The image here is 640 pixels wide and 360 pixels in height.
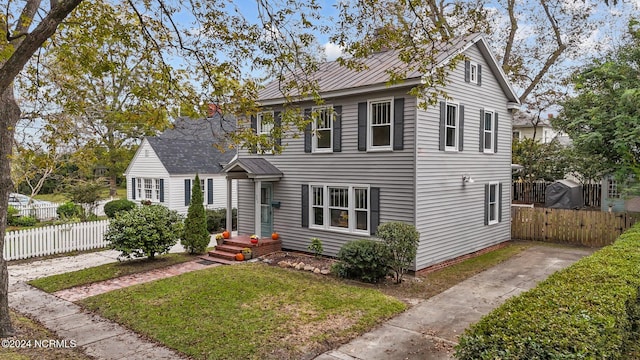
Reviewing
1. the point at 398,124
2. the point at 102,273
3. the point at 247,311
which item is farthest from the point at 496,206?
the point at 102,273

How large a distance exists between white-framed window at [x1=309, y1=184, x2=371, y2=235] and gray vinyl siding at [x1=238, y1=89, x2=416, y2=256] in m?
0.21

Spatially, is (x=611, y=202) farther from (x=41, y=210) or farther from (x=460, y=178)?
(x=41, y=210)

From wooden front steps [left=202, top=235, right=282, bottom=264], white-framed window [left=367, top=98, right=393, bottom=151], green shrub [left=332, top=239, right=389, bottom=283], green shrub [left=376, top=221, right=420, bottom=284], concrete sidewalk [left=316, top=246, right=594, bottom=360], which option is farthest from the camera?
wooden front steps [left=202, top=235, right=282, bottom=264]

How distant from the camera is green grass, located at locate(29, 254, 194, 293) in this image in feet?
34.1

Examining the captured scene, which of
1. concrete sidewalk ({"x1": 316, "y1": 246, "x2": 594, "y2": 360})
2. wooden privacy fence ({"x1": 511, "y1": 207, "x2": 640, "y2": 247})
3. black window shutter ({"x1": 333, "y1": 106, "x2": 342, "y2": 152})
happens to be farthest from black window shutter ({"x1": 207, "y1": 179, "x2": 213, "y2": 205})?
concrete sidewalk ({"x1": 316, "y1": 246, "x2": 594, "y2": 360})

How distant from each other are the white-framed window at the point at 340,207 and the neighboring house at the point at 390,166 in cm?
3

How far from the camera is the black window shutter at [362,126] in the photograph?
12.1 meters

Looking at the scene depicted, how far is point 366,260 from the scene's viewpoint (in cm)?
1026

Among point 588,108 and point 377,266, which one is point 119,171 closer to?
point 377,266

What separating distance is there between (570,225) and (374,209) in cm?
919

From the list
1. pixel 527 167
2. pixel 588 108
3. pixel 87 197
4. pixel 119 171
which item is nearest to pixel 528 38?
pixel 527 167

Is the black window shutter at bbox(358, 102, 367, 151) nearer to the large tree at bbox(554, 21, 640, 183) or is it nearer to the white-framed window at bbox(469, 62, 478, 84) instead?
the white-framed window at bbox(469, 62, 478, 84)

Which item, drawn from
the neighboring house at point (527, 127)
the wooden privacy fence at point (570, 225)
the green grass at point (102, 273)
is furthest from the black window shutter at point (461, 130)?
the neighboring house at point (527, 127)

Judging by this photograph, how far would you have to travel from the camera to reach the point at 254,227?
1513 cm
